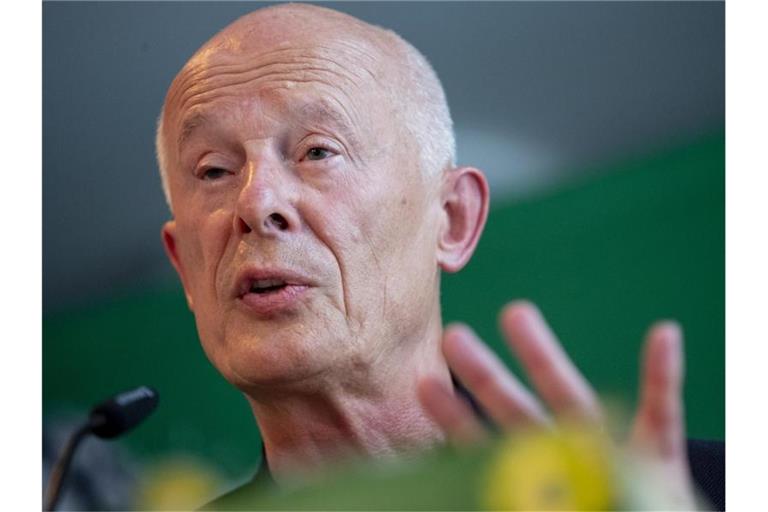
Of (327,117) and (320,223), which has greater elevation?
(327,117)

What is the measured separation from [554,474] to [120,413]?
3.10 feet

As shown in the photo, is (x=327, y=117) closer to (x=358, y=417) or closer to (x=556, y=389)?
(x=358, y=417)

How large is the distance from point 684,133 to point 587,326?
1.05ft

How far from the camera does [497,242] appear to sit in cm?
162

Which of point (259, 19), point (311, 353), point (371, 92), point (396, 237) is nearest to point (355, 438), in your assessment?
point (311, 353)

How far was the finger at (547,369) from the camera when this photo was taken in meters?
0.86

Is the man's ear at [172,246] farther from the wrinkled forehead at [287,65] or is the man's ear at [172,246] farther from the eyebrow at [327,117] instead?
the eyebrow at [327,117]

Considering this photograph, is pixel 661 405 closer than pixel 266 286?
Yes

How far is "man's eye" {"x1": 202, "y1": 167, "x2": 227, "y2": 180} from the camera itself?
1.49m

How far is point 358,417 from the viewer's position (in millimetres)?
1487

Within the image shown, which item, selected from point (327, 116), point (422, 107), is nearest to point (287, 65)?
point (327, 116)

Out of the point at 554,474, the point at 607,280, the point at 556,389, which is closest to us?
the point at 554,474

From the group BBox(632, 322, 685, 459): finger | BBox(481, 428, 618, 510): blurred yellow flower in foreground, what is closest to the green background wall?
BBox(632, 322, 685, 459): finger
